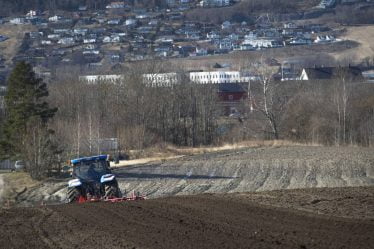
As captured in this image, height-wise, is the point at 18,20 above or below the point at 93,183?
above

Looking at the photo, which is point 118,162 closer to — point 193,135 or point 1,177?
point 1,177

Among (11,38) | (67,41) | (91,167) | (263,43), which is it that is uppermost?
(11,38)

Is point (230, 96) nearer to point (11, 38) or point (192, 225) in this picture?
point (192, 225)

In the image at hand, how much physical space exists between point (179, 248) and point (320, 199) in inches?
311

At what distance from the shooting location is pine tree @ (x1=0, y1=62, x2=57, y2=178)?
149 ft

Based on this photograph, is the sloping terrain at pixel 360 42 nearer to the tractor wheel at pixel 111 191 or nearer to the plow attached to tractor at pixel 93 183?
the plow attached to tractor at pixel 93 183

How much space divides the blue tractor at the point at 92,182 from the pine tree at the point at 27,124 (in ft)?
62.6

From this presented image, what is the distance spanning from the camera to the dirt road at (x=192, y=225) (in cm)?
1523

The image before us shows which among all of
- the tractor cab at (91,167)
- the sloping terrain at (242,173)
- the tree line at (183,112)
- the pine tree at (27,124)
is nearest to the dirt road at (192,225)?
the tractor cab at (91,167)

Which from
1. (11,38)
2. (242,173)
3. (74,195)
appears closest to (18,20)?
(11,38)

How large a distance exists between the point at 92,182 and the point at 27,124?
2162cm

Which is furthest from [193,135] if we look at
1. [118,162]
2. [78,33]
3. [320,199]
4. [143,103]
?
[78,33]

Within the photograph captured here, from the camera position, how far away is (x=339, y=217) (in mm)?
17984

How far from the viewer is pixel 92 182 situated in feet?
85.3
